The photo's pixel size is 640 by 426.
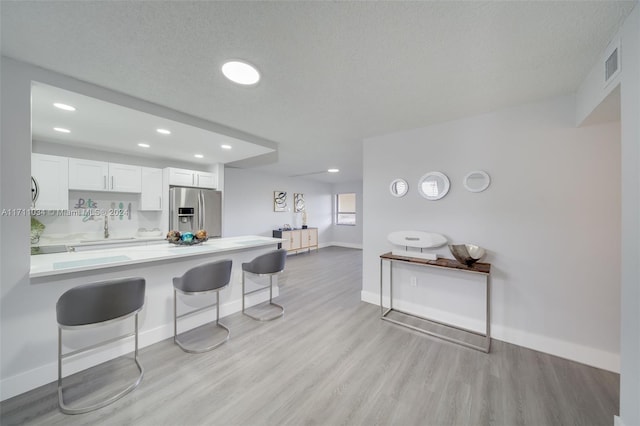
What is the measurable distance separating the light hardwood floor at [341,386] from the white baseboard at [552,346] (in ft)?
0.31

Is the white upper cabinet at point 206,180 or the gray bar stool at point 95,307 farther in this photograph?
the white upper cabinet at point 206,180

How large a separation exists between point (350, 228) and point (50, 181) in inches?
292

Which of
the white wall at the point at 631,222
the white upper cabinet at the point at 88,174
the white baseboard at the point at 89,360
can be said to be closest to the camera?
the white wall at the point at 631,222

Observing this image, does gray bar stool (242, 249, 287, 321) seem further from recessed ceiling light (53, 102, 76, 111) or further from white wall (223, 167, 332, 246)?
white wall (223, 167, 332, 246)

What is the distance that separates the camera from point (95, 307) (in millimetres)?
1589

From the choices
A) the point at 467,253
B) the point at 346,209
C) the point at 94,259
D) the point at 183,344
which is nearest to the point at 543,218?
the point at 467,253

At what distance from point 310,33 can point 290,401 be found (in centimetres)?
249

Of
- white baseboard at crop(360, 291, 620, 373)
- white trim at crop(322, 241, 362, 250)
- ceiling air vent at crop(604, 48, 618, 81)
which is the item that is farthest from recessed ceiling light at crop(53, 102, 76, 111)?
white trim at crop(322, 241, 362, 250)

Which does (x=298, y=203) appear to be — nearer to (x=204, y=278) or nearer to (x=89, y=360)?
(x=204, y=278)

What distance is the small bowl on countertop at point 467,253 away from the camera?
2342 millimetres

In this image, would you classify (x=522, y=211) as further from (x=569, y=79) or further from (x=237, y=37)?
(x=237, y=37)

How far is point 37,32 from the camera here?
1.39m

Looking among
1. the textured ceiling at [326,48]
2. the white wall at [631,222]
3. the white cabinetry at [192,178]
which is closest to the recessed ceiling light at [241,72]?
the textured ceiling at [326,48]

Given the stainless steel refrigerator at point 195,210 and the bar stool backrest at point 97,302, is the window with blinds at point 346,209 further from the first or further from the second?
the bar stool backrest at point 97,302
